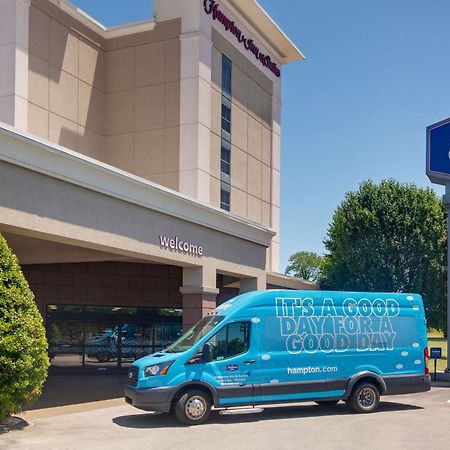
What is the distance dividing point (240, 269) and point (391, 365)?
797 centimetres

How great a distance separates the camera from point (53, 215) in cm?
1525

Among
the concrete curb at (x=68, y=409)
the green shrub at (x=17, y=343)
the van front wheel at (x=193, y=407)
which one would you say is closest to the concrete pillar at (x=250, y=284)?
the concrete curb at (x=68, y=409)

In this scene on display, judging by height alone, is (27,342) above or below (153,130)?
below

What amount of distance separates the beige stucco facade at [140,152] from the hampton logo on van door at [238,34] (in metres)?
0.27

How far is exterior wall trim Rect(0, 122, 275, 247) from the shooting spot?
14.2 meters

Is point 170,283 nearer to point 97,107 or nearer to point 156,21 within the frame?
point 97,107

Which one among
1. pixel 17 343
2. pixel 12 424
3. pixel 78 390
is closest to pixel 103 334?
pixel 78 390

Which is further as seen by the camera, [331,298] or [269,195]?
[269,195]

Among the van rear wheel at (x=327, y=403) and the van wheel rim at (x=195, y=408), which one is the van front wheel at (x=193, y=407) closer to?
the van wheel rim at (x=195, y=408)

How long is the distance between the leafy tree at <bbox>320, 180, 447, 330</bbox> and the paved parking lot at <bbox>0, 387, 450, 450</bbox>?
22.9m

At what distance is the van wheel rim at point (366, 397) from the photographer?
16.1 metres

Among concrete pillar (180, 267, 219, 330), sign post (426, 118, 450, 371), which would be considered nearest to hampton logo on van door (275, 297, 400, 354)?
concrete pillar (180, 267, 219, 330)

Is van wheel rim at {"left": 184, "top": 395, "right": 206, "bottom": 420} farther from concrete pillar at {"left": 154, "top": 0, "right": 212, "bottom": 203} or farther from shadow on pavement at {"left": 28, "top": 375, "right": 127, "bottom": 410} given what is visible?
concrete pillar at {"left": 154, "top": 0, "right": 212, "bottom": 203}

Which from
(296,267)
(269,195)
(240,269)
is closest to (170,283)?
(240,269)
